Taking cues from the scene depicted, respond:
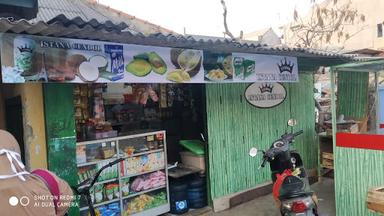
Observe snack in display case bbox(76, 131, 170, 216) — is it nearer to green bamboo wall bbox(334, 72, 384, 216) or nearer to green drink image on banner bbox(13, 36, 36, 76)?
green drink image on banner bbox(13, 36, 36, 76)

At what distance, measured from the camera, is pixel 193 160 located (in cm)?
656

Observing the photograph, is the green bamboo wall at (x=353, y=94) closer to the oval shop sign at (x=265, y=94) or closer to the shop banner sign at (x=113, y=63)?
the oval shop sign at (x=265, y=94)

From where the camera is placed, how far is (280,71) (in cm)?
669

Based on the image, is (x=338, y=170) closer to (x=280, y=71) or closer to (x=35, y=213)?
(x=280, y=71)

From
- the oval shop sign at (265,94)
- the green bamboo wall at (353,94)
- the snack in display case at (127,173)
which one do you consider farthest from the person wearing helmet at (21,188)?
the green bamboo wall at (353,94)

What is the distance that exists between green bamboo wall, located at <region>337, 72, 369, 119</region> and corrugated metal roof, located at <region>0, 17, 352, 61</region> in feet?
7.40

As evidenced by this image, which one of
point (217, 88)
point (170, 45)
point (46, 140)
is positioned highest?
point (170, 45)

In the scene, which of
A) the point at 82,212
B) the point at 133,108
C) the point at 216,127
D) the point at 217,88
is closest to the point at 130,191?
the point at 82,212

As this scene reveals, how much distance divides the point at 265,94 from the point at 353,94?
1.73 metres

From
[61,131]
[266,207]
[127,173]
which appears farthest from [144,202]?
[266,207]

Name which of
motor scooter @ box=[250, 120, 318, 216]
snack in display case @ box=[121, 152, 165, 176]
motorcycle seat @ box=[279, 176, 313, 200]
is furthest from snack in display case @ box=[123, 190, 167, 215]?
motorcycle seat @ box=[279, 176, 313, 200]

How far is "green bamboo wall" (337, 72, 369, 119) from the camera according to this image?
23.4 feet

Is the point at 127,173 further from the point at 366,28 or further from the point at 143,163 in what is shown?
the point at 366,28

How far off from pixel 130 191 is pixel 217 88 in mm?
2257
